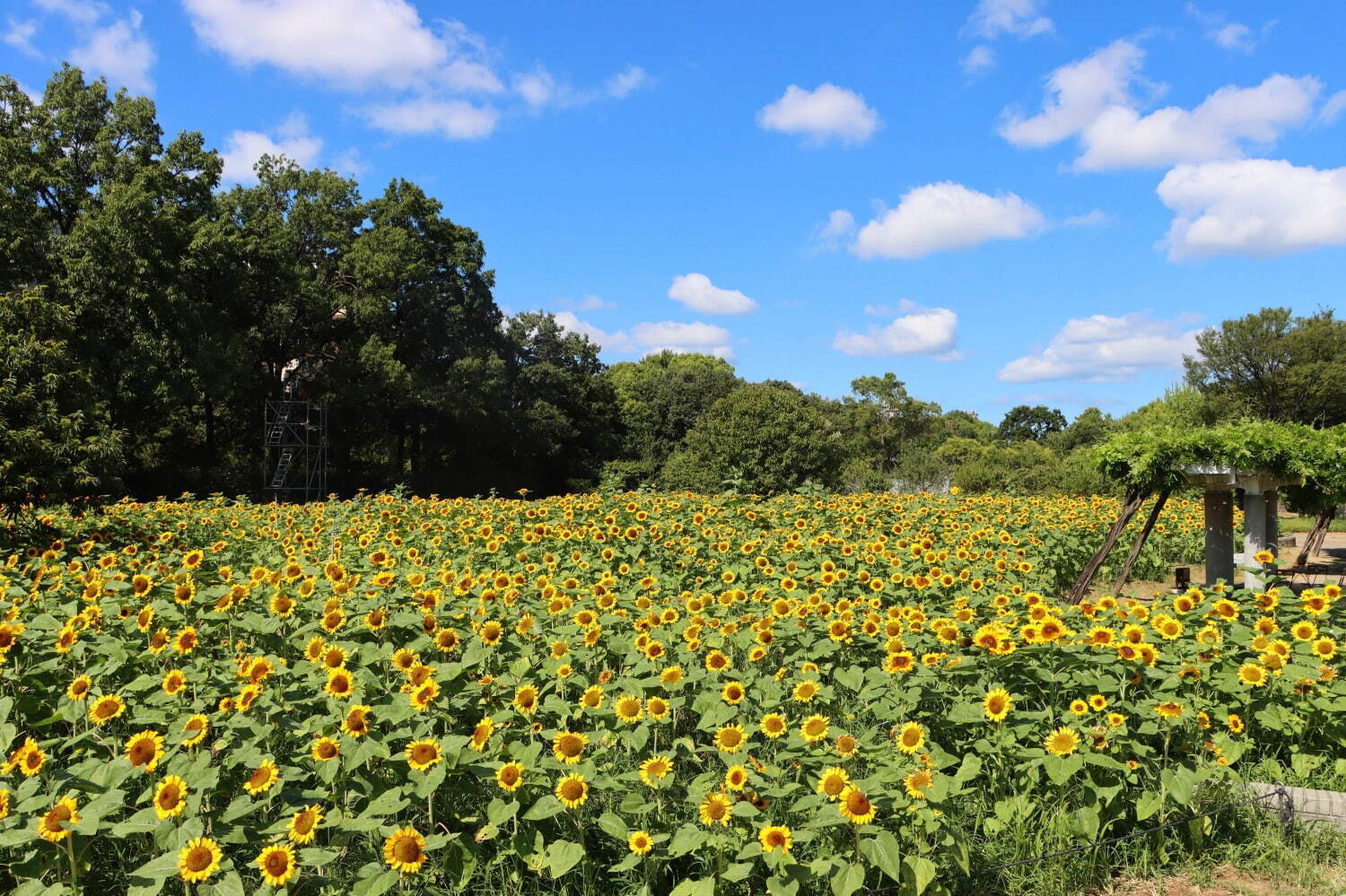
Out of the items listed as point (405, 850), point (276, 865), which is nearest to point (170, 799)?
point (276, 865)

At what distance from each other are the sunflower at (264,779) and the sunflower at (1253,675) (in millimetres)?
3204

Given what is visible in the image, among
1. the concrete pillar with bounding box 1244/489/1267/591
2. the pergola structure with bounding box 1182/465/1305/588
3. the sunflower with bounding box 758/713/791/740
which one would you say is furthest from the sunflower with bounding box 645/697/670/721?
the concrete pillar with bounding box 1244/489/1267/591

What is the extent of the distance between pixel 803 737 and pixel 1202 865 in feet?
4.85

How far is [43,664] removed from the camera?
9.88ft

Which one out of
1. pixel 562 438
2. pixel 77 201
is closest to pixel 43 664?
pixel 77 201

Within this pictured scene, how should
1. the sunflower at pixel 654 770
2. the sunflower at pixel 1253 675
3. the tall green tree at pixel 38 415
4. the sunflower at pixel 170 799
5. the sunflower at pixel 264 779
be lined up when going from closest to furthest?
the sunflower at pixel 170 799
the sunflower at pixel 264 779
the sunflower at pixel 654 770
the sunflower at pixel 1253 675
the tall green tree at pixel 38 415

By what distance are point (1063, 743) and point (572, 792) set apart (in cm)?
154

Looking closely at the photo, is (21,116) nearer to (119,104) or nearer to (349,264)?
(119,104)

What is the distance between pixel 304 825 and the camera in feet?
7.08

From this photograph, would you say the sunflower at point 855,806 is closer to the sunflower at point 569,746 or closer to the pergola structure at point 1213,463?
the sunflower at point 569,746

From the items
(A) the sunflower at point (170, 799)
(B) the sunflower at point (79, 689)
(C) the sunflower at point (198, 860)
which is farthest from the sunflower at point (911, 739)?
(B) the sunflower at point (79, 689)

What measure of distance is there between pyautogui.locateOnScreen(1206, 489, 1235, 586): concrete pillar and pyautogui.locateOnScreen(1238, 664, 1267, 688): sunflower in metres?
5.79

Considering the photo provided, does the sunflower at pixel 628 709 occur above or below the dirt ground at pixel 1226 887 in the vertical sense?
above

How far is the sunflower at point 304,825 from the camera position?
2.15 m
